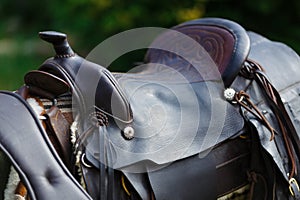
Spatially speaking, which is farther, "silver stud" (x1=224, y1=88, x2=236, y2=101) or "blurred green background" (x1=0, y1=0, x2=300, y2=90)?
"blurred green background" (x1=0, y1=0, x2=300, y2=90)

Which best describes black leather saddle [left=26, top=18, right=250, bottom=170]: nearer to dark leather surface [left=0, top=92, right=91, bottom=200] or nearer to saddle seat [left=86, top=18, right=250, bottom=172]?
saddle seat [left=86, top=18, right=250, bottom=172]

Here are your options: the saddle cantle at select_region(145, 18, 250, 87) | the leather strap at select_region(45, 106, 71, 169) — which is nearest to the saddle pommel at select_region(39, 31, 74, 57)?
the leather strap at select_region(45, 106, 71, 169)

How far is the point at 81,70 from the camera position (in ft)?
4.86

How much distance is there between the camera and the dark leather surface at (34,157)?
125cm

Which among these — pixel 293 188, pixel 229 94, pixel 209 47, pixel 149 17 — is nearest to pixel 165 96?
pixel 229 94

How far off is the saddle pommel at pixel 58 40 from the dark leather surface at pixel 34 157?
219 mm

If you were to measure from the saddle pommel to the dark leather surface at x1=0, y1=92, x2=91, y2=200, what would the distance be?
0.22 metres

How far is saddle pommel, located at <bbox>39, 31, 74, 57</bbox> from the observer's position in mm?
1468

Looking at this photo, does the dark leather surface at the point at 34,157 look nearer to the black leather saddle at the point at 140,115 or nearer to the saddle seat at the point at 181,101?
the black leather saddle at the point at 140,115

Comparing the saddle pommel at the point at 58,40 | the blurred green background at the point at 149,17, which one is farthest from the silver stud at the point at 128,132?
the blurred green background at the point at 149,17

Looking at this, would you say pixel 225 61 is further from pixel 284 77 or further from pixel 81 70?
pixel 81 70

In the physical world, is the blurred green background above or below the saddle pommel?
below

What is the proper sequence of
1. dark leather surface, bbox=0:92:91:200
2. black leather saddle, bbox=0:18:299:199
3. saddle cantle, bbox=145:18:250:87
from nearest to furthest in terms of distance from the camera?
1. dark leather surface, bbox=0:92:91:200
2. black leather saddle, bbox=0:18:299:199
3. saddle cantle, bbox=145:18:250:87

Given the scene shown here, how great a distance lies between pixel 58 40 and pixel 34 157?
14.0 inches
